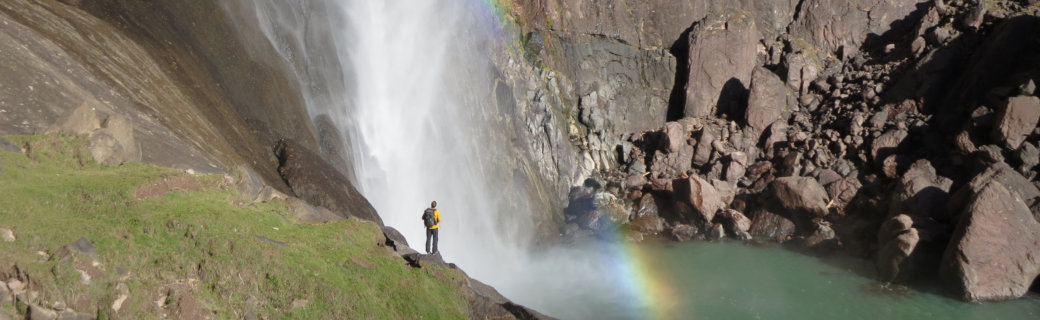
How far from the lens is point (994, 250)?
23.1m

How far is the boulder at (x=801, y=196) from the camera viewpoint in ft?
101

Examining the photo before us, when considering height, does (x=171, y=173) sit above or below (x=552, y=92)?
below

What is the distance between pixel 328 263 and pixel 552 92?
93.6 ft

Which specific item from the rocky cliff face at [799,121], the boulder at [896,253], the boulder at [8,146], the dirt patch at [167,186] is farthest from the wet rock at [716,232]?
the boulder at [8,146]

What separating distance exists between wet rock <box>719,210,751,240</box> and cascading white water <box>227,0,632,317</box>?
22.4 ft

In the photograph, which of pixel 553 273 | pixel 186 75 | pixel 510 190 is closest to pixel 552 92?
pixel 510 190

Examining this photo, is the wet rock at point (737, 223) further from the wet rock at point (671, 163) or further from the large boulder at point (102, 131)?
the large boulder at point (102, 131)

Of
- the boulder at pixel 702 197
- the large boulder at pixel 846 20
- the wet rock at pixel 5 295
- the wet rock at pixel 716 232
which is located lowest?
the wet rock at pixel 5 295

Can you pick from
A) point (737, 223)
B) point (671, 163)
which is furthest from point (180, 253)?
point (671, 163)

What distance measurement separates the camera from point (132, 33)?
15961 mm

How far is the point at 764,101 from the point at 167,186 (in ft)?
118

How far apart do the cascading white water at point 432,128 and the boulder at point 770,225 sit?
8074 mm

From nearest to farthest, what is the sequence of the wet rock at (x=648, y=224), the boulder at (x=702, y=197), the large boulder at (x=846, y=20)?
the boulder at (x=702, y=197) → the wet rock at (x=648, y=224) → the large boulder at (x=846, y=20)

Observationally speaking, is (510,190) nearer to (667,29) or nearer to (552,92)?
(552,92)
